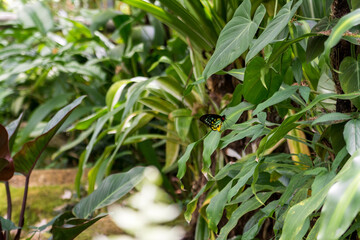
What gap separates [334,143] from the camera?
0.76m

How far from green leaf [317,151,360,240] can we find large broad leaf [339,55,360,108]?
36cm

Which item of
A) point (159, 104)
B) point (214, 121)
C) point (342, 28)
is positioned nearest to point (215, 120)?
point (214, 121)

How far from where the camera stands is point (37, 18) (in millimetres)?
2309

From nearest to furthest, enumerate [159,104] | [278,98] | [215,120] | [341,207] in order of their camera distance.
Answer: [341,207] < [278,98] < [215,120] < [159,104]

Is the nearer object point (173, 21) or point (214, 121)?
point (214, 121)

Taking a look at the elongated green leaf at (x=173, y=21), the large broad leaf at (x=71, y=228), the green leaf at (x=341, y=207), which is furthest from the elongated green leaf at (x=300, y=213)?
the elongated green leaf at (x=173, y=21)

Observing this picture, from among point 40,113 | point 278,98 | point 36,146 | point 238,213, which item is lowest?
point 40,113

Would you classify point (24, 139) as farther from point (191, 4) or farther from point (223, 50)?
point (223, 50)

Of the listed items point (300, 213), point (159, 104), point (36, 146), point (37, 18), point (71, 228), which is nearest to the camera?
point (300, 213)

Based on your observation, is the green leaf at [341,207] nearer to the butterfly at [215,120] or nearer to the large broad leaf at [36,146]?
the butterfly at [215,120]

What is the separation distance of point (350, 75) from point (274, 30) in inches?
7.4

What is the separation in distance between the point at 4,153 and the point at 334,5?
0.83 m

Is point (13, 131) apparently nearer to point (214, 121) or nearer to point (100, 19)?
point (214, 121)

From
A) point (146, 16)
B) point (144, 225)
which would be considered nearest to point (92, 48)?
point (146, 16)
